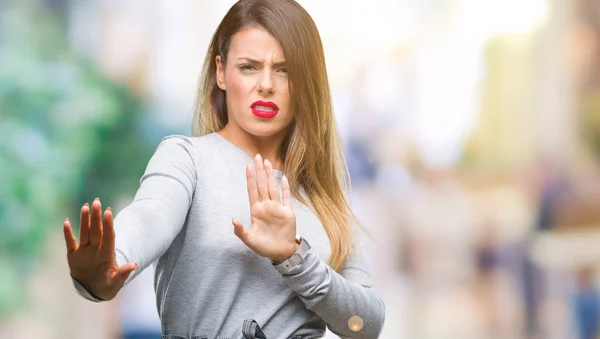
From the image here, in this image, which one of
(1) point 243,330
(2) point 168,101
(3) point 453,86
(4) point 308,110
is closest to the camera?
(1) point 243,330

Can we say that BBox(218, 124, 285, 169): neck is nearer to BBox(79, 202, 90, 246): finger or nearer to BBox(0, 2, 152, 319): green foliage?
BBox(79, 202, 90, 246): finger

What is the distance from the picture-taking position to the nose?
1.24 meters

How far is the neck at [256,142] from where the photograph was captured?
4.25ft

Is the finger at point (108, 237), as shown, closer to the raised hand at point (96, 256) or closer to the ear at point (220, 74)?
the raised hand at point (96, 256)

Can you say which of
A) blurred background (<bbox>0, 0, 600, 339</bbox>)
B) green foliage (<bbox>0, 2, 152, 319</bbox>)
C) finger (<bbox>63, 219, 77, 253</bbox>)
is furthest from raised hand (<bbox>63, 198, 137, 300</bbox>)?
green foliage (<bbox>0, 2, 152, 319</bbox>)

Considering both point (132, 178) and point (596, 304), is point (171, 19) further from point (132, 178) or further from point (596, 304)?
point (596, 304)

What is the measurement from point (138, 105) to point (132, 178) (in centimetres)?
28

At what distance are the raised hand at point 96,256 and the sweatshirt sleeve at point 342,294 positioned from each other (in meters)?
0.24

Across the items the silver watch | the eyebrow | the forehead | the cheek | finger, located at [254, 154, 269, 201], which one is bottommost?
the silver watch

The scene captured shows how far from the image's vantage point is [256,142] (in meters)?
1.31

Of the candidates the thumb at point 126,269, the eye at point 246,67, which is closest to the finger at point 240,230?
the thumb at point 126,269

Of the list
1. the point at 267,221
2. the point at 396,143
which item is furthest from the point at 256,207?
the point at 396,143

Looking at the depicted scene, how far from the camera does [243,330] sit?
115 cm

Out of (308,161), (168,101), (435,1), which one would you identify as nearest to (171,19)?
(168,101)
